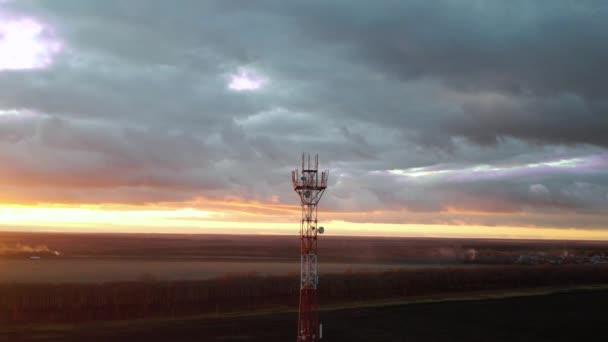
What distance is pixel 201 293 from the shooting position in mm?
88000

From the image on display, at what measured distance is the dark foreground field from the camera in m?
57.2

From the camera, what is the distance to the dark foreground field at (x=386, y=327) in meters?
57.2

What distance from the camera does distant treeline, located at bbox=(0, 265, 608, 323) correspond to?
7412 centimetres

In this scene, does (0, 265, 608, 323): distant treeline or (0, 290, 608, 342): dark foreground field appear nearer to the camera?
(0, 290, 608, 342): dark foreground field

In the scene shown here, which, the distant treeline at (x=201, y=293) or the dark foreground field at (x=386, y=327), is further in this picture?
the distant treeline at (x=201, y=293)

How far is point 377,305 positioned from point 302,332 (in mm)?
44070

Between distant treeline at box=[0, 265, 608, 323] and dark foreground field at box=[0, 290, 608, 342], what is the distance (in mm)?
9200

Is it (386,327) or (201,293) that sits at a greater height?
(201,293)

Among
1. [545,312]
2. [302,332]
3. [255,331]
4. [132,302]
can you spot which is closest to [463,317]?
[545,312]

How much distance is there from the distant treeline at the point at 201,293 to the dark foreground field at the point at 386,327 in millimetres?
9200

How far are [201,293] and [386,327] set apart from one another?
34.6m

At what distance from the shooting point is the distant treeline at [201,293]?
7412cm

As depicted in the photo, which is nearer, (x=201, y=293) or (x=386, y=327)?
(x=386, y=327)

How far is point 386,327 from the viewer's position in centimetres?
6309
